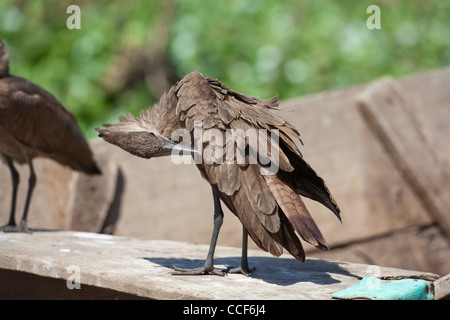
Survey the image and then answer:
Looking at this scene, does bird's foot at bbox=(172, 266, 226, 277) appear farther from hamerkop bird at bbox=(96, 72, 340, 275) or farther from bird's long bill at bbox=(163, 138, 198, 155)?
bird's long bill at bbox=(163, 138, 198, 155)

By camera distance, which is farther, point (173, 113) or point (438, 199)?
point (438, 199)

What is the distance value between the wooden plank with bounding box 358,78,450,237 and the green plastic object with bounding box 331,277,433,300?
7.97 feet

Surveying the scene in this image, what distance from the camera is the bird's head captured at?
3301 mm

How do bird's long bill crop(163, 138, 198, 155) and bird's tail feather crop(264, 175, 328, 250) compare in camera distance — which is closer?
bird's tail feather crop(264, 175, 328, 250)

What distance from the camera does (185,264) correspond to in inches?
140

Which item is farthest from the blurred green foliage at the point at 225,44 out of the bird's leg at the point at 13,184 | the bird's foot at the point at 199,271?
the bird's foot at the point at 199,271

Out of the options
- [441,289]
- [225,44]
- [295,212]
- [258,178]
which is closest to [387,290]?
[441,289]

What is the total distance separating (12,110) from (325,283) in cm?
251

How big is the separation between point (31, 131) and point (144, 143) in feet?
5.55

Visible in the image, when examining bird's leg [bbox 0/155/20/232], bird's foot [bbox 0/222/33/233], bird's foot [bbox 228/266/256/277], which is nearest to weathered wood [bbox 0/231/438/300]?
bird's foot [bbox 228/266/256/277]

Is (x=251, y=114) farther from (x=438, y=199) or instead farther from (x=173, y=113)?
(x=438, y=199)

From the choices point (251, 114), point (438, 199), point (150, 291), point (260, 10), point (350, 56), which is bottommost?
point (150, 291)

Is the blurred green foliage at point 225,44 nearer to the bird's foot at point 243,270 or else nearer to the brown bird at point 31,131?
the brown bird at point 31,131

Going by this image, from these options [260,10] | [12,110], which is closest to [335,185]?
[12,110]
